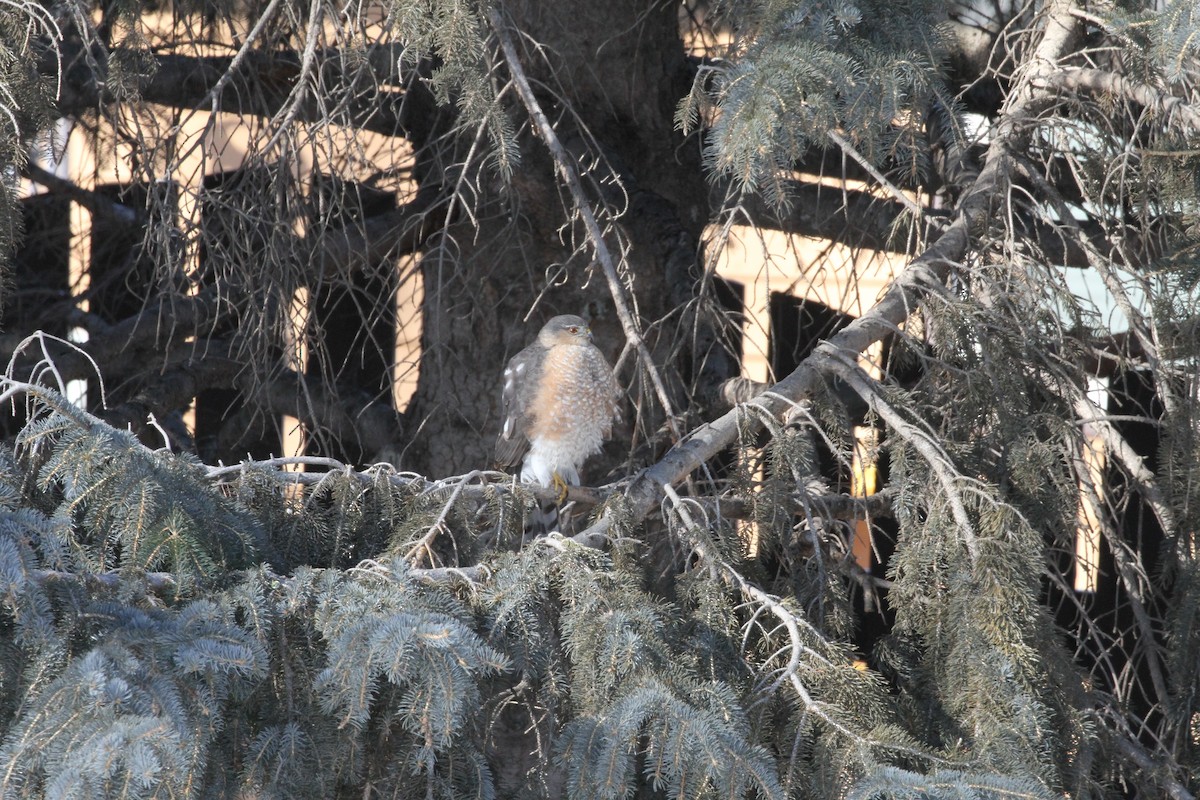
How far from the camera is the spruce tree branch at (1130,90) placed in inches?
133

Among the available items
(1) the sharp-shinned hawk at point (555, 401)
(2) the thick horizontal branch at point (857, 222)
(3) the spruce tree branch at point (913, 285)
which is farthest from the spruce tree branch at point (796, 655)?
(2) the thick horizontal branch at point (857, 222)

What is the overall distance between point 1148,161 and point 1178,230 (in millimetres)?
219

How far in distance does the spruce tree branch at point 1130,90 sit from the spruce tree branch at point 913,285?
2.4 inches

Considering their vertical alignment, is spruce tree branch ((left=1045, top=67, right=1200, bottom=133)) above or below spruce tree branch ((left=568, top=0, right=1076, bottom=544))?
above

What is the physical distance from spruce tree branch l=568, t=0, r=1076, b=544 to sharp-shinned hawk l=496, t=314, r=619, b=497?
1.01 metres

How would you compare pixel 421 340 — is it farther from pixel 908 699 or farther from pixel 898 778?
pixel 898 778

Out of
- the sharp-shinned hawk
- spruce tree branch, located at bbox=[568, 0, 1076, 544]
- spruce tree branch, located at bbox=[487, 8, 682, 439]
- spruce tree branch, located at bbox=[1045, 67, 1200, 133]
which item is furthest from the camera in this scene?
the sharp-shinned hawk

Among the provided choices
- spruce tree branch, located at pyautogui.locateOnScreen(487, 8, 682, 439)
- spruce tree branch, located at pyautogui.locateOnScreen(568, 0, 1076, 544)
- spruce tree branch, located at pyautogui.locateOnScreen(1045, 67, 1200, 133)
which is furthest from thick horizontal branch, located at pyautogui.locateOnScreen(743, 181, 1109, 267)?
spruce tree branch, located at pyautogui.locateOnScreen(487, 8, 682, 439)

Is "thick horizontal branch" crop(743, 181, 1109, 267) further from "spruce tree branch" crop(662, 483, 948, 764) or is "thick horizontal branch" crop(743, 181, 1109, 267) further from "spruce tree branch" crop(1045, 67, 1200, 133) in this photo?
"spruce tree branch" crop(662, 483, 948, 764)

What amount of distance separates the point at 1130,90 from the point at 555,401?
7.31ft

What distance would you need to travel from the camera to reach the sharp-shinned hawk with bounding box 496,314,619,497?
4.60m

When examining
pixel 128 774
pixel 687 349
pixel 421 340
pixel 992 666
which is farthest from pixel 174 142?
pixel 992 666

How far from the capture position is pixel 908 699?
2.70m

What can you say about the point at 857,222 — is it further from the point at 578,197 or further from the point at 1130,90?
the point at 578,197
